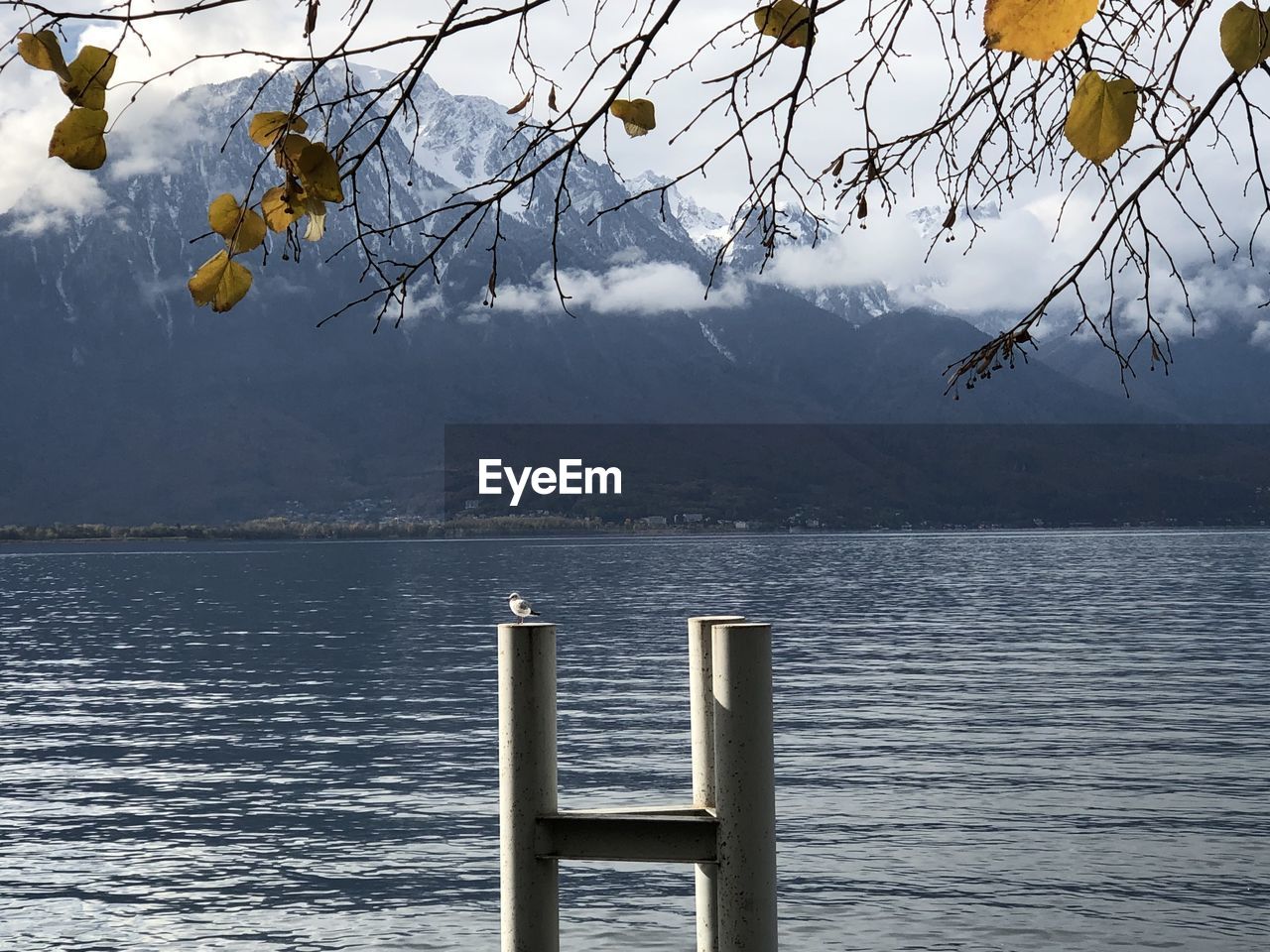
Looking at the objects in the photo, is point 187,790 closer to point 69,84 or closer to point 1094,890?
point 1094,890

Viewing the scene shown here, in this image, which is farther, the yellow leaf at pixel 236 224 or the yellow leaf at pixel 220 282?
the yellow leaf at pixel 236 224

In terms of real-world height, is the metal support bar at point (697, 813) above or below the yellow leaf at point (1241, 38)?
below

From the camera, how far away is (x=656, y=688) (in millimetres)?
62000

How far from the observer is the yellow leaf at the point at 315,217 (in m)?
2.68

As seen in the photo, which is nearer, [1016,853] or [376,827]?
[1016,853]

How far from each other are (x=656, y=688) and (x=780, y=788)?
2606 cm

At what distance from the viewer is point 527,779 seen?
7484mm

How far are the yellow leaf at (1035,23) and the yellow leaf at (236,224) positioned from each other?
1436 mm

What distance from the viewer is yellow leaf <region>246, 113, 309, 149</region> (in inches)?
105

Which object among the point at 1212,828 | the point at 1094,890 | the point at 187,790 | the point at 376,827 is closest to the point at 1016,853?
the point at 1094,890

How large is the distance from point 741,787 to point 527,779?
1.16 m

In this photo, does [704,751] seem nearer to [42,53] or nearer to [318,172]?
[318,172]

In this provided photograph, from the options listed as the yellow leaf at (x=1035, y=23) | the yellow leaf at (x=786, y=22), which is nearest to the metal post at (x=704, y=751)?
the yellow leaf at (x=786, y=22)

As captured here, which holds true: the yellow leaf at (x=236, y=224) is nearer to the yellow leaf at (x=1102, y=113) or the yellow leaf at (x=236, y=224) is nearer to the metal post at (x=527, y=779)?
the yellow leaf at (x=1102, y=113)
